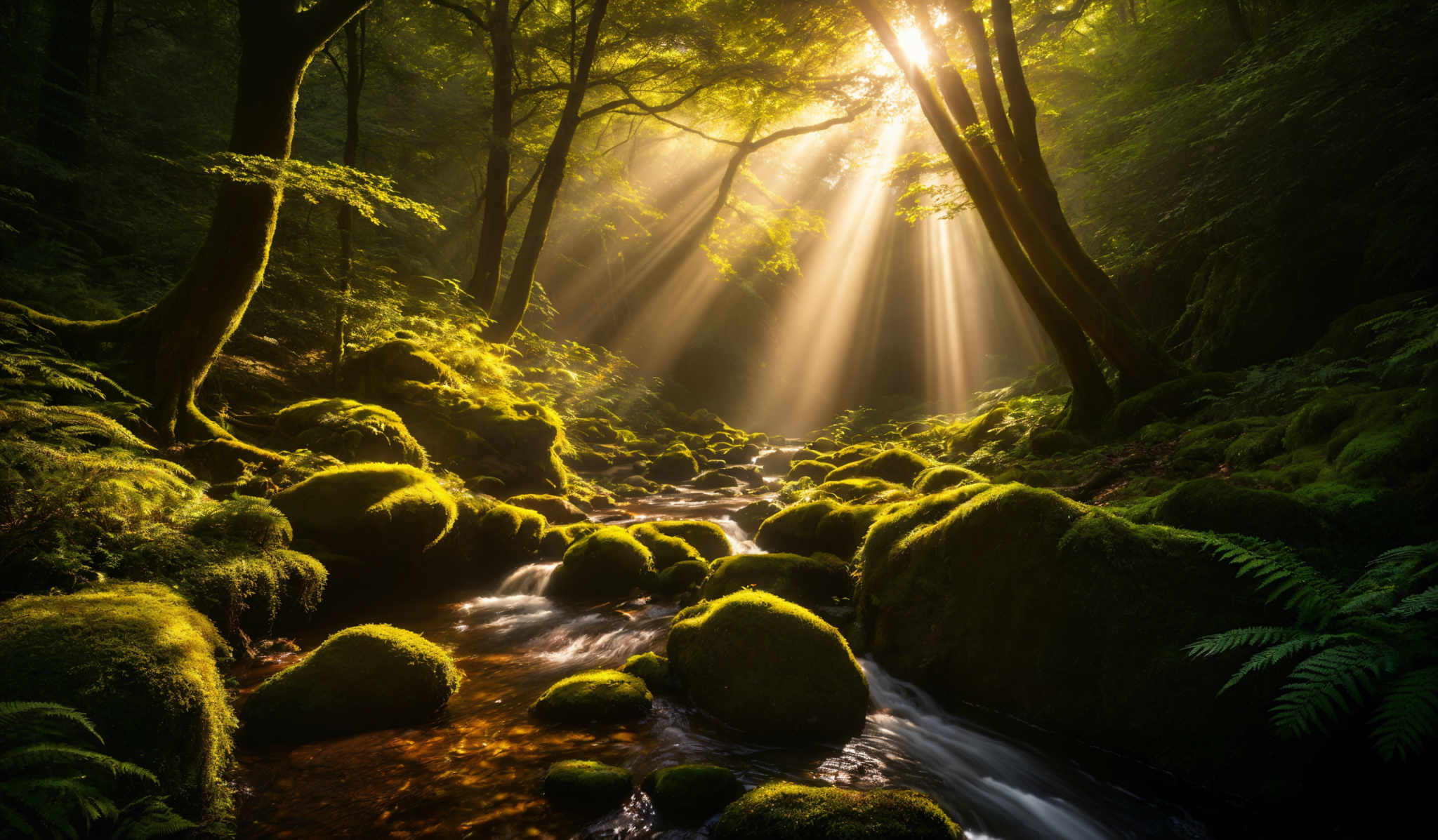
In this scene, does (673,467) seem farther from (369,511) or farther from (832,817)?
(832,817)

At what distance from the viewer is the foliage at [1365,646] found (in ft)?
6.76

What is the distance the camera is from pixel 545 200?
12.5 m

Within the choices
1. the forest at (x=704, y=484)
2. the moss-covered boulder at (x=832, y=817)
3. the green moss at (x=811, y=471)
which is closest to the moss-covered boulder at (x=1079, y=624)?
the forest at (x=704, y=484)

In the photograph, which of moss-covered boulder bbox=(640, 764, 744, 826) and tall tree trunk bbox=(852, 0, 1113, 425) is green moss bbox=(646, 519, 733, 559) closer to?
moss-covered boulder bbox=(640, 764, 744, 826)

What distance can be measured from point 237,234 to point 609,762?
622cm

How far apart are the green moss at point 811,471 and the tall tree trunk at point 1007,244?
535cm

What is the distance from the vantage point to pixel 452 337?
10.3 meters

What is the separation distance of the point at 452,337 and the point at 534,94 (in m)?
7.46

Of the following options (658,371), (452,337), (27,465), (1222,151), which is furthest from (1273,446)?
(658,371)

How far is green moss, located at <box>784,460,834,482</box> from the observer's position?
1389cm

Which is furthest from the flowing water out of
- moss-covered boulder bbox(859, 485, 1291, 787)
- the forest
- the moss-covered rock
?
the moss-covered rock

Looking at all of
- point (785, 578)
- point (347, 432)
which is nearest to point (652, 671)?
point (785, 578)

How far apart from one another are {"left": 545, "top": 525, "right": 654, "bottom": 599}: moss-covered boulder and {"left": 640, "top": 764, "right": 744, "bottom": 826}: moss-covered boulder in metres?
3.97

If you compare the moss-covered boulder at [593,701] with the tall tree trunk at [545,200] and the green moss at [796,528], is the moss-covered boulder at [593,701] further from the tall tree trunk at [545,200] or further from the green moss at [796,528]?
the tall tree trunk at [545,200]
